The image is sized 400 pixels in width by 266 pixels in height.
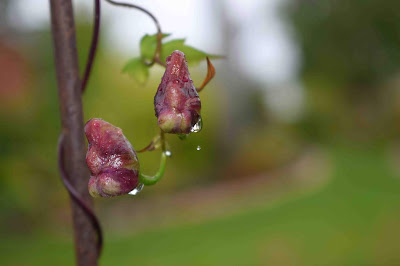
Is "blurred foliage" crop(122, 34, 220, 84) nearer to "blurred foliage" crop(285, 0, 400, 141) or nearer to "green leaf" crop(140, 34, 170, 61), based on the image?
"green leaf" crop(140, 34, 170, 61)

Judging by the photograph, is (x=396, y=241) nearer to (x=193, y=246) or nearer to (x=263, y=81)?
(x=193, y=246)

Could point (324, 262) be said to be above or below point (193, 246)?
above

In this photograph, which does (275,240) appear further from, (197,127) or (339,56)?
(339,56)

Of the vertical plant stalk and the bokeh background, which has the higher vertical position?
the vertical plant stalk

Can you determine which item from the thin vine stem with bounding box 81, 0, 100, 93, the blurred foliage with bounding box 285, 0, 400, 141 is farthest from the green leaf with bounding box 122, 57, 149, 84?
the blurred foliage with bounding box 285, 0, 400, 141

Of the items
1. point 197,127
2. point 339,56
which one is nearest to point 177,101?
point 197,127

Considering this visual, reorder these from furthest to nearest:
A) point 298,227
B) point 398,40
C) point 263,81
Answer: point 263,81, point 398,40, point 298,227

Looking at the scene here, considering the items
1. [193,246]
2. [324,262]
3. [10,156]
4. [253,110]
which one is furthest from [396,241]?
[253,110]
